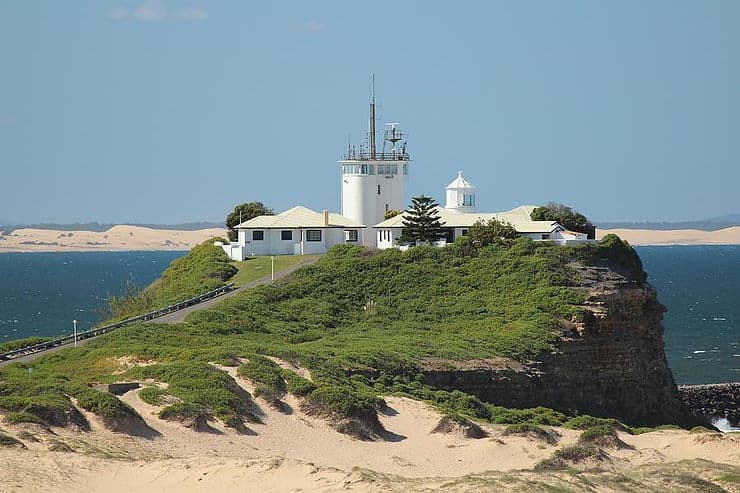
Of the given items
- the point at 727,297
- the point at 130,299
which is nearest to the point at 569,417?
the point at 130,299

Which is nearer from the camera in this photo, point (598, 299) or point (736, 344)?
point (598, 299)

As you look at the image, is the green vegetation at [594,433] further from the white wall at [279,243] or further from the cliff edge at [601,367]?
the white wall at [279,243]

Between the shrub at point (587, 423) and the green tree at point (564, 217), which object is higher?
the green tree at point (564, 217)

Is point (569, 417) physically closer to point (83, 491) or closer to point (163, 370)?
point (163, 370)

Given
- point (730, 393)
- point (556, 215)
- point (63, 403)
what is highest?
point (556, 215)

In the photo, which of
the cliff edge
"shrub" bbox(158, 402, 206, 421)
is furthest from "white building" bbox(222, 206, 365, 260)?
"shrub" bbox(158, 402, 206, 421)

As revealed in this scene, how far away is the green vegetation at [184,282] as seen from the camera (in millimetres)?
57844

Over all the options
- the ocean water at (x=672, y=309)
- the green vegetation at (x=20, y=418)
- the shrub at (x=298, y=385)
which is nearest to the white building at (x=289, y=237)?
the ocean water at (x=672, y=309)

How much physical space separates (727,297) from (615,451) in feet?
314

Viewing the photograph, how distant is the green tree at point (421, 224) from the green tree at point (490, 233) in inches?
121

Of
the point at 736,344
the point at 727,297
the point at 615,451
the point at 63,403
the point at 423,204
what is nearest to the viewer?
the point at 63,403

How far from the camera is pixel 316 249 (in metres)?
66.5

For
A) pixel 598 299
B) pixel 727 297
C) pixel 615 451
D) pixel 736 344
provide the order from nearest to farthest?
1. pixel 615 451
2. pixel 598 299
3. pixel 736 344
4. pixel 727 297

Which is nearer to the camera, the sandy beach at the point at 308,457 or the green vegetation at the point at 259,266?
the sandy beach at the point at 308,457
